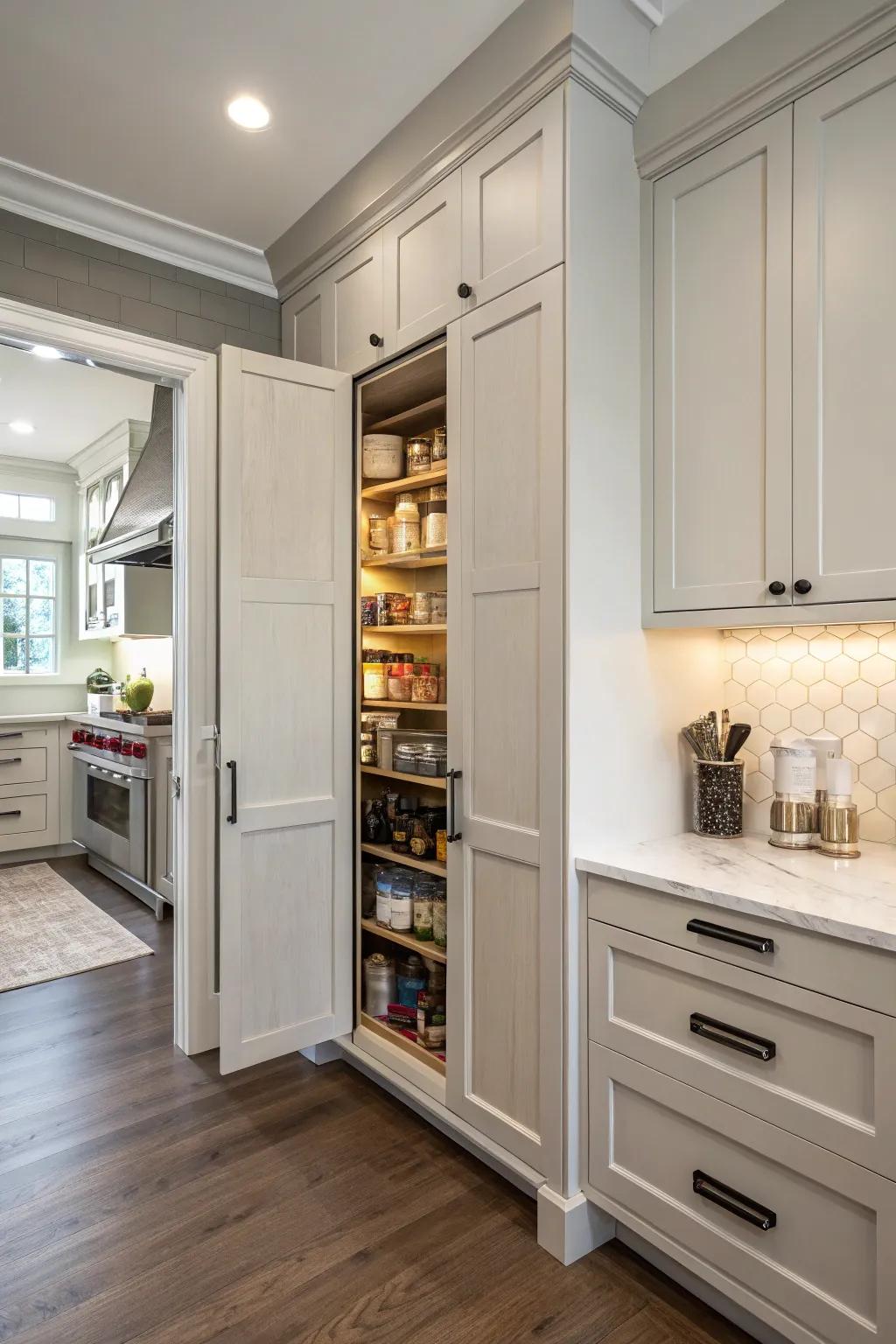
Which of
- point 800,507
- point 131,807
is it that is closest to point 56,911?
point 131,807

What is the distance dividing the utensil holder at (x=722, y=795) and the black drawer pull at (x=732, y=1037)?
568 mm

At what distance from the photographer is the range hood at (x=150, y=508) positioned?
3709 mm

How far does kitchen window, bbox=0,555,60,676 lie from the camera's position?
19.9 ft

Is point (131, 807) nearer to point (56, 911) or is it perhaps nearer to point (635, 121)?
point (56, 911)

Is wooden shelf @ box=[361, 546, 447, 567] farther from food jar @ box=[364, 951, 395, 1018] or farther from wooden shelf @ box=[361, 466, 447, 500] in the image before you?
food jar @ box=[364, 951, 395, 1018]

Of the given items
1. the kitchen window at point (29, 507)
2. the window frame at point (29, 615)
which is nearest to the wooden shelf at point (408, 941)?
the window frame at point (29, 615)

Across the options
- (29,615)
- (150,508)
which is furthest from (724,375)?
(29,615)

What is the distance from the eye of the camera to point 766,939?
150 cm

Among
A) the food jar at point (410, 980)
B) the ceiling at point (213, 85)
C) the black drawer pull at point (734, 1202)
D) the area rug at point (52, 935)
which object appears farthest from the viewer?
the area rug at point (52, 935)

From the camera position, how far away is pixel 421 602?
8.52ft

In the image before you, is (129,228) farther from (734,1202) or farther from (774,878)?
(734,1202)

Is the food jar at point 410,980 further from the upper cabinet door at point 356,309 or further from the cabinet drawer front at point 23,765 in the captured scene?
the cabinet drawer front at point 23,765

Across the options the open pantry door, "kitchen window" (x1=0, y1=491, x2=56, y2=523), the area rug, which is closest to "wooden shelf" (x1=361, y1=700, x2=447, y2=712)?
the open pantry door

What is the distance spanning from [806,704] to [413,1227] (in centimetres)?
162
